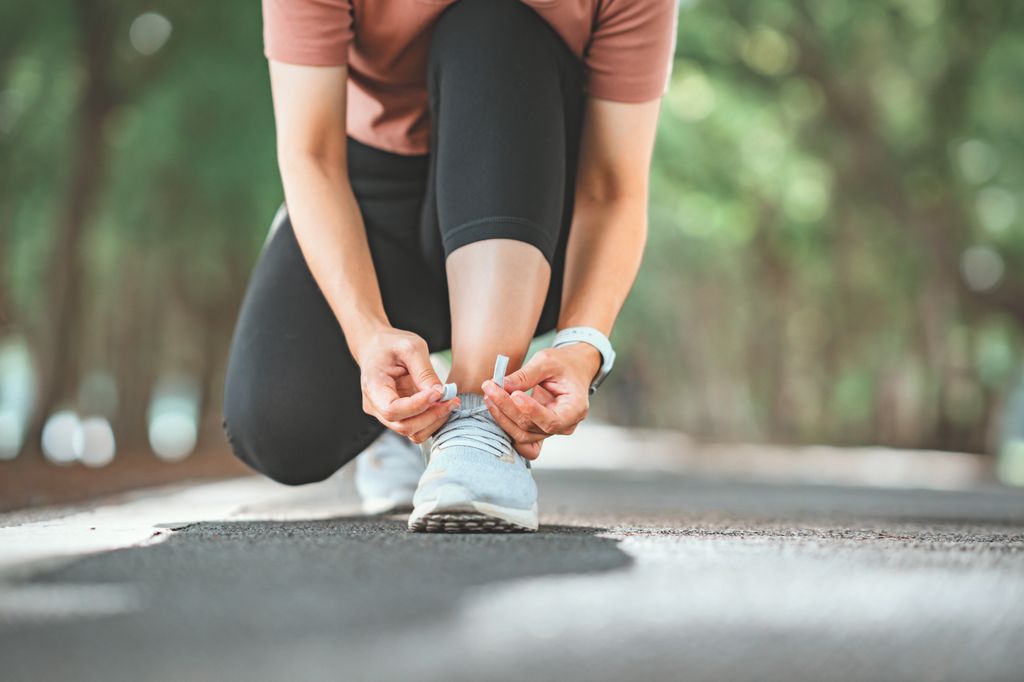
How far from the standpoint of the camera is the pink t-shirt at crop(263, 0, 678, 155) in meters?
2.21

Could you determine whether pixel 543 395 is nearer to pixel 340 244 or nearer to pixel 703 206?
pixel 340 244

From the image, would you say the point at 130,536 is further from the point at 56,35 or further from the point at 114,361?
the point at 114,361

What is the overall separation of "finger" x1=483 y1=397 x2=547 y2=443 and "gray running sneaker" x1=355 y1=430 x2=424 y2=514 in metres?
0.96

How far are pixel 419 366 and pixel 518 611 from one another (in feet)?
2.41

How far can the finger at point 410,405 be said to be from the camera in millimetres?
1669

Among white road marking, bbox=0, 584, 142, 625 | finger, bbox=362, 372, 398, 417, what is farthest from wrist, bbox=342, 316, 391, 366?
white road marking, bbox=0, 584, 142, 625

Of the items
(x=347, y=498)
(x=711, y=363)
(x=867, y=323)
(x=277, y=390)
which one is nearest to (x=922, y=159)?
(x=867, y=323)

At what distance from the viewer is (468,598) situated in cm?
109

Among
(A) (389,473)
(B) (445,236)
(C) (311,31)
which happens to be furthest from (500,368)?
(A) (389,473)

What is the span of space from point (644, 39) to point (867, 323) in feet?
59.3

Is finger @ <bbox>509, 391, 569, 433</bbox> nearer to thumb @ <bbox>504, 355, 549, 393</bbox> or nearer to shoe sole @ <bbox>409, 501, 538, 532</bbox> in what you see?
thumb @ <bbox>504, 355, 549, 393</bbox>

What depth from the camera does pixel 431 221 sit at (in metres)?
2.41

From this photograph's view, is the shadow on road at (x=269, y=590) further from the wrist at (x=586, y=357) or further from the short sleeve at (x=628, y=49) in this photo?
the short sleeve at (x=628, y=49)

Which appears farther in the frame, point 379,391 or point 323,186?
point 323,186
